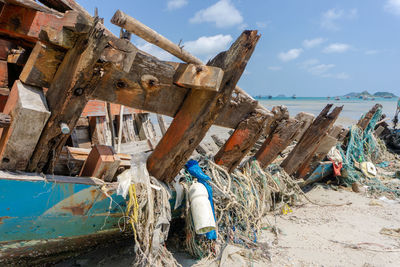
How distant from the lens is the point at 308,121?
4.51 metres

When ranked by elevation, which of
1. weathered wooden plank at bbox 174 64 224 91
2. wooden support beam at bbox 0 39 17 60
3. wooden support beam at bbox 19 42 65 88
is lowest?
wooden support beam at bbox 0 39 17 60

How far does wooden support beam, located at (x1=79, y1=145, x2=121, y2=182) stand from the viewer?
222 cm

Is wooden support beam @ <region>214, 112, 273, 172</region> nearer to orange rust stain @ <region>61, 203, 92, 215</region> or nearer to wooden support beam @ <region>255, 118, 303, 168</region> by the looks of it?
wooden support beam @ <region>255, 118, 303, 168</region>

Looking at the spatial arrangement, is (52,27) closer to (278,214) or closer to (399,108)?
(278,214)

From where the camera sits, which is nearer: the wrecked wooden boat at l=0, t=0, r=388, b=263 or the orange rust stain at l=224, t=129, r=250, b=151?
the wrecked wooden boat at l=0, t=0, r=388, b=263

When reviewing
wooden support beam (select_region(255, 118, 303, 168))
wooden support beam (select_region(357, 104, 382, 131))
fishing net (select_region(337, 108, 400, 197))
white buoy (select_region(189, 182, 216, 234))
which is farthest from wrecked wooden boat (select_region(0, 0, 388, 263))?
wooden support beam (select_region(357, 104, 382, 131))

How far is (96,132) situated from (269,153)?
2421 mm

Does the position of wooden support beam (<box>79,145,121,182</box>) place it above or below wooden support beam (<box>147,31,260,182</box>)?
below

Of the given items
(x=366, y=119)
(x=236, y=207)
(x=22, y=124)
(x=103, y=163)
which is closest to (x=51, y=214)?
(x=103, y=163)

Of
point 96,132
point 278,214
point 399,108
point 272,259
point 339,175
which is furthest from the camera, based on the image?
point 399,108

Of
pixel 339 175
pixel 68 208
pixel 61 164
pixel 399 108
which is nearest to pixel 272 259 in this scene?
pixel 68 208

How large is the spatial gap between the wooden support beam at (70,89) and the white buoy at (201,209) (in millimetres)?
1254

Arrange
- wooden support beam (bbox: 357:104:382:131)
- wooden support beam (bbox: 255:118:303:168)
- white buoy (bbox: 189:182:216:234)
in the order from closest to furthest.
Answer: white buoy (bbox: 189:182:216:234) < wooden support beam (bbox: 255:118:303:168) < wooden support beam (bbox: 357:104:382:131)

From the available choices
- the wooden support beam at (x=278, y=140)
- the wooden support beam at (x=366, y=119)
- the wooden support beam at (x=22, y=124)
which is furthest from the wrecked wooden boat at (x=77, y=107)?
the wooden support beam at (x=366, y=119)
